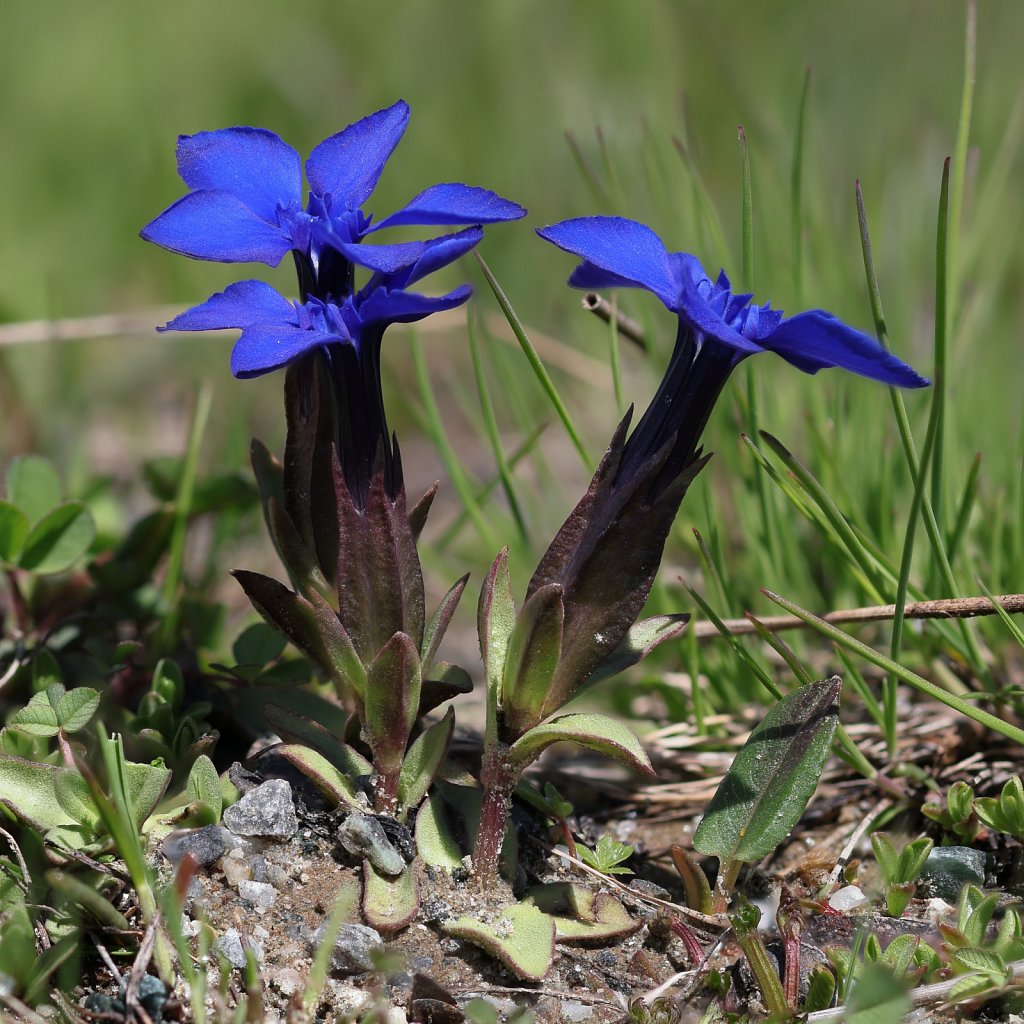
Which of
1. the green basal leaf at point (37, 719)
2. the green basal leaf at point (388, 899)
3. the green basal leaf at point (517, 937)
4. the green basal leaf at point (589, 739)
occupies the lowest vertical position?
the green basal leaf at point (517, 937)

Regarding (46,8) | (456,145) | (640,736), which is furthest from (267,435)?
(46,8)

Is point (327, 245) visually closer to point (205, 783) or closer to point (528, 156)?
point (205, 783)

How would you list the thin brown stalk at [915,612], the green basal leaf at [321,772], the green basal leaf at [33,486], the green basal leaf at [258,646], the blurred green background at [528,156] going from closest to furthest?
the green basal leaf at [321,772], the thin brown stalk at [915,612], the green basal leaf at [258,646], the green basal leaf at [33,486], the blurred green background at [528,156]

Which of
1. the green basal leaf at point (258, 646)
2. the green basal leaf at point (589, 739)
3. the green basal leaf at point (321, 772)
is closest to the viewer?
the green basal leaf at point (589, 739)

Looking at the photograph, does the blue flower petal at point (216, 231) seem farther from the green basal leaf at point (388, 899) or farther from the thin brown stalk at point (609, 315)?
the green basal leaf at point (388, 899)

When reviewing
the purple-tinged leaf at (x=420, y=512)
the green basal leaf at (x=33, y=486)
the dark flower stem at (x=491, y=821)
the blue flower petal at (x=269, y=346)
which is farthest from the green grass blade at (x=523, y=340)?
the green basal leaf at (x=33, y=486)

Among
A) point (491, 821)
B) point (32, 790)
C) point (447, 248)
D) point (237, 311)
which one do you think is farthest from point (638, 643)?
point (32, 790)

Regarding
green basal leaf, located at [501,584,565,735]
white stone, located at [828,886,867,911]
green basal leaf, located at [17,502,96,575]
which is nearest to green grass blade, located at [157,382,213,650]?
green basal leaf, located at [17,502,96,575]
